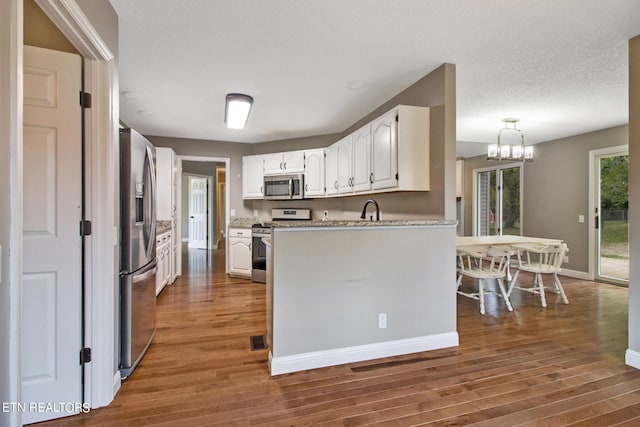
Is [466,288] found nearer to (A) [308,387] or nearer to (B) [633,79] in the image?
(B) [633,79]

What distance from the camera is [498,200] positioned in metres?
6.61

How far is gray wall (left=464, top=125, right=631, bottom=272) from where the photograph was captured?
508 cm

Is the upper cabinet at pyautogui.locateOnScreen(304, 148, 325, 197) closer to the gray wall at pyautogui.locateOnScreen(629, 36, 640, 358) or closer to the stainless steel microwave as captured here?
the stainless steel microwave

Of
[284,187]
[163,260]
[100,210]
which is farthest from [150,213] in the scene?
[284,187]

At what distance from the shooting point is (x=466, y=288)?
4586 mm

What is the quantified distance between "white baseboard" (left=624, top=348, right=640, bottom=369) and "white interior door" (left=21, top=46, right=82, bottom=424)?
371 centimetres

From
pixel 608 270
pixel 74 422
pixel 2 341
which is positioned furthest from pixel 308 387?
pixel 608 270

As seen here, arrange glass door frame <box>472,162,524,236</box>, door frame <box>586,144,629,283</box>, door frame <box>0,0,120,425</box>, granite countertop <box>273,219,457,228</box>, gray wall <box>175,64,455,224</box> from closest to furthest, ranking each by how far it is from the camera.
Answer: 1. door frame <box>0,0,120,425</box>
2. granite countertop <box>273,219,457,228</box>
3. gray wall <box>175,64,455,224</box>
4. door frame <box>586,144,629,283</box>
5. glass door frame <box>472,162,524,236</box>

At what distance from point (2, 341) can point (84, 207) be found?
41.4 inches

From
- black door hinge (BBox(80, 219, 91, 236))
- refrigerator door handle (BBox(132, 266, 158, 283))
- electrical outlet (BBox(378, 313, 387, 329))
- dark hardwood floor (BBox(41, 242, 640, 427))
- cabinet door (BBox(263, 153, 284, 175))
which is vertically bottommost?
dark hardwood floor (BBox(41, 242, 640, 427))

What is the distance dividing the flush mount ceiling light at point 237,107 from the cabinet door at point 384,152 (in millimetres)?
1408

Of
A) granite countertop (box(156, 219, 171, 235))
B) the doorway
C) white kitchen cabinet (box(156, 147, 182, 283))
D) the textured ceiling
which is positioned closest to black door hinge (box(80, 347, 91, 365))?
the textured ceiling

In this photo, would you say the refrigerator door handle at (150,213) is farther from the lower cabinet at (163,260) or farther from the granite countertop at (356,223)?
the lower cabinet at (163,260)

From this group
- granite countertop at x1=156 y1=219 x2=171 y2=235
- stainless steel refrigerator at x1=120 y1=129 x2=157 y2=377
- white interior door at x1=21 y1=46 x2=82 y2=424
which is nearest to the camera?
white interior door at x1=21 y1=46 x2=82 y2=424
